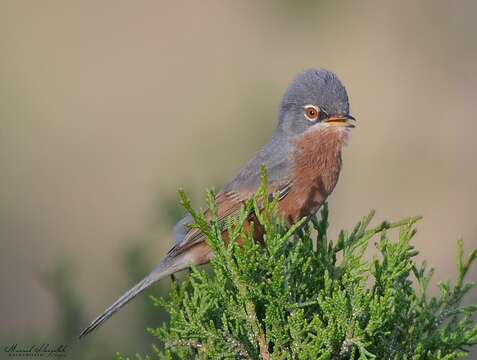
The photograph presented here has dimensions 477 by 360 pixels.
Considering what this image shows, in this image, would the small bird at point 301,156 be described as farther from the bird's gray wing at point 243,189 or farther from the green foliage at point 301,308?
the green foliage at point 301,308

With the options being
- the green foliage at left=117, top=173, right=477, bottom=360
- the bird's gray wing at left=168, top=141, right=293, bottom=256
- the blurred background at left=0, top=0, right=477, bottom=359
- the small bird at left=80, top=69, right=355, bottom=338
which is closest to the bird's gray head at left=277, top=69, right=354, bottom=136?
the small bird at left=80, top=69, right=355, bottom=338

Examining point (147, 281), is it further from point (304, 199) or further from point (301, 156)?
point (301, 156)

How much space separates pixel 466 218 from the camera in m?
8.42

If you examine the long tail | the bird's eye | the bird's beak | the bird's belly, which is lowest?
the bird's belly

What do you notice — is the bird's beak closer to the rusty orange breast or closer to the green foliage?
the rusty orange breast

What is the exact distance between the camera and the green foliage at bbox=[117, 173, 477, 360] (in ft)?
9.80

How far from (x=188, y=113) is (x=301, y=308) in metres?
8.26

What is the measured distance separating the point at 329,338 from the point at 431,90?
21.1 ft

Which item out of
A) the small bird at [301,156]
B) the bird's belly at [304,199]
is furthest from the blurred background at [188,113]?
the bird's belly at [304,199]

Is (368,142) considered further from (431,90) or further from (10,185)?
(10,185)

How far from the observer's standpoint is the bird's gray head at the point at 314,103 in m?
4.98

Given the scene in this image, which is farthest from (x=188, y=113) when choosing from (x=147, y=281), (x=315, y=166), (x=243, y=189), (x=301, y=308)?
(x=301, y=308)

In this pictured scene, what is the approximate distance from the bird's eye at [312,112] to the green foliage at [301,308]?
1.86 m

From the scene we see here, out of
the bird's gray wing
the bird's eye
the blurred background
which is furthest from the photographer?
the blurred background
